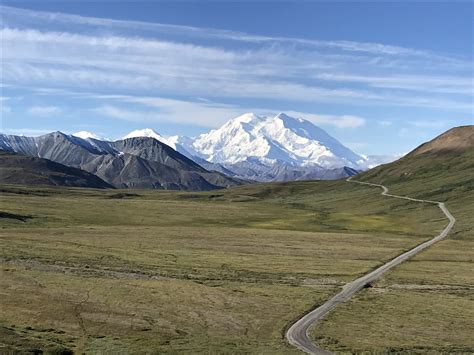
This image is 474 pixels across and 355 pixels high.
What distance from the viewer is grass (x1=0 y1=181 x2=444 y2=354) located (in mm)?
56438

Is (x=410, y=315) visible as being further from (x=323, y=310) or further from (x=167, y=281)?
(x=167, y=281)

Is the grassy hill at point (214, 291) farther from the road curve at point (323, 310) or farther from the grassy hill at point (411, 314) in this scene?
the road curve at point (323, 310)

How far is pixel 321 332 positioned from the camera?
195 ft

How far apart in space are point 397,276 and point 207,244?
1974 inches

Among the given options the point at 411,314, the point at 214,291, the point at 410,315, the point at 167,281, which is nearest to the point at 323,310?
the point at 410,315

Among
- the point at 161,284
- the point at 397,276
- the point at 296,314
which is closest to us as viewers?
the point at 296,314

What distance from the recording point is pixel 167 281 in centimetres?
8662

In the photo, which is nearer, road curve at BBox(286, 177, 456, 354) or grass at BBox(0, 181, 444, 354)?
road curve at BBox(286, 177, 456, 354)

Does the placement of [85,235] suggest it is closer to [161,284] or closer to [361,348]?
[161,284]

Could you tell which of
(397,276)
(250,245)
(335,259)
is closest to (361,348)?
(397,276)

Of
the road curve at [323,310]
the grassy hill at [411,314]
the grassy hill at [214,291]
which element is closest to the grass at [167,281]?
the grassy hill at [214,291]

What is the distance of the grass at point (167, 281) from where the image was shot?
56.4m

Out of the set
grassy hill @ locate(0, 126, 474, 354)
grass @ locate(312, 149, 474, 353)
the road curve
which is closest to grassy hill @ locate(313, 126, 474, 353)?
grass @ locate(312, 149, 474, 353)

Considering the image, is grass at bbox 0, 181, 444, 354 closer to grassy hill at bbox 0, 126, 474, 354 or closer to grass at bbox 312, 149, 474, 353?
grassy hill at bbox 0, 126, 474, 354
